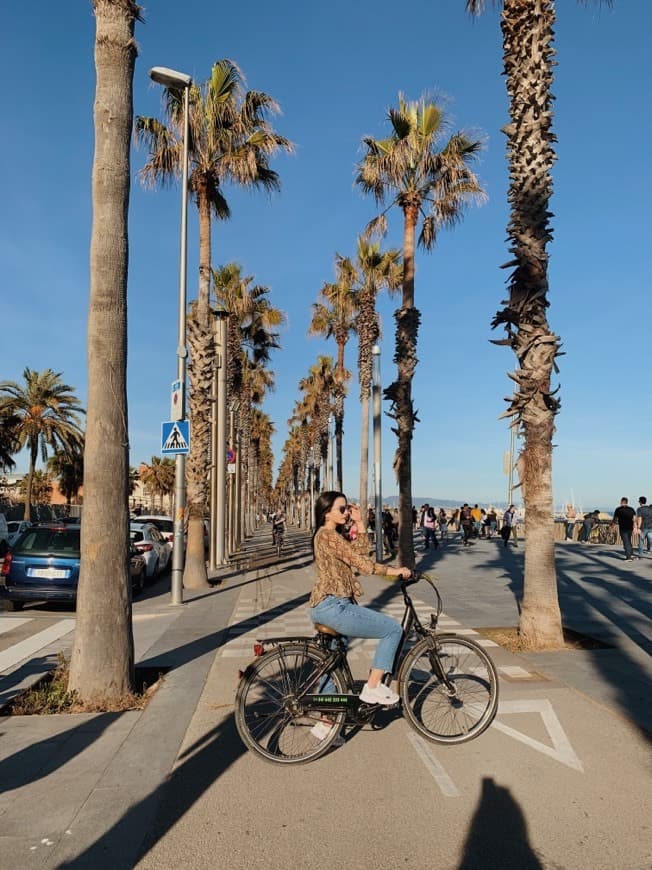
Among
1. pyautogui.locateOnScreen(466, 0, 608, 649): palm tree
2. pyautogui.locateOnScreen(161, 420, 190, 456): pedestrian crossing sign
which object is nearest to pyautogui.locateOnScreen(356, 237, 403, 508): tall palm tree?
pyautogui.locateOnScreen(161, 420, 190, 456): pedestrian crossing sign

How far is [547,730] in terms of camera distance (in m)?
5.34

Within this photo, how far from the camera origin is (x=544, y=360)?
8.49 metres

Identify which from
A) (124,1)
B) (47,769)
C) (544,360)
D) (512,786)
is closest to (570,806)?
(512,786)

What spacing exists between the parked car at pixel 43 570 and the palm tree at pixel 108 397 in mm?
6643

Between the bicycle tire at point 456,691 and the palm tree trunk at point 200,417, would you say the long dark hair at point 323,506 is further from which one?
the palm tree trunk at point 200,417

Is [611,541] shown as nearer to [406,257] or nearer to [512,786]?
[406,257]

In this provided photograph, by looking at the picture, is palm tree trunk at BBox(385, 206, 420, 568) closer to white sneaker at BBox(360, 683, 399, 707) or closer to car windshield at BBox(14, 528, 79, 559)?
car windshield at BBox(14, 528, 79, 559)

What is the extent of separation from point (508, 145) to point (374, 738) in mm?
7429

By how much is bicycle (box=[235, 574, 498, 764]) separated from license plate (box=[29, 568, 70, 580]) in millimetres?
8659

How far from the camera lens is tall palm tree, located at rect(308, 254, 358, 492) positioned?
2978 centimetres

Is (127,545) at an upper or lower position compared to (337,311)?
lower

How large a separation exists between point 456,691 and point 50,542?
31.7ft

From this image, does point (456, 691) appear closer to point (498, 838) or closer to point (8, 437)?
point (498, 838)

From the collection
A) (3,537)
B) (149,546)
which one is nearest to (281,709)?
(149,546)
